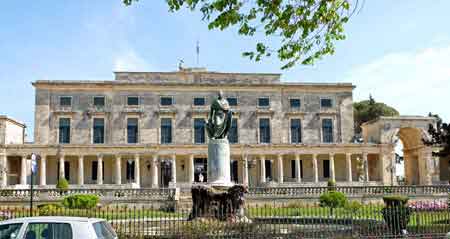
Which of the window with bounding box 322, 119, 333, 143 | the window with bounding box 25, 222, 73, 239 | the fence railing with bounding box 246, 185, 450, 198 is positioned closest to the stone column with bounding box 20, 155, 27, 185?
the fence railing with bounding box 246, 185, 450, 198

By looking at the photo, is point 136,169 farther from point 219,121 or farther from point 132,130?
point 219,121

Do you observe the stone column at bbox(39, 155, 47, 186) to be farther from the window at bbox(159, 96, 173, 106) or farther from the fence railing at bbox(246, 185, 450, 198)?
the fence railing at bbox(246, 185, 450, 198)

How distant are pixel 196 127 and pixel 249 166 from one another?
22.9 feet

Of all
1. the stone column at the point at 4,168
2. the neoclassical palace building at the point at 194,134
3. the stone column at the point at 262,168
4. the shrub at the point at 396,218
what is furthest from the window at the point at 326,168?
the shrub at the point at 396,218

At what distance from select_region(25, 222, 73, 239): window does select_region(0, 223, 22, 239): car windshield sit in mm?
183

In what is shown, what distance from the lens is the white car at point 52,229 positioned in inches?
314

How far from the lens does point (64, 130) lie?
48.8 m

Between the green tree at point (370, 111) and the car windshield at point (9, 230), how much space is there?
67.0 meters

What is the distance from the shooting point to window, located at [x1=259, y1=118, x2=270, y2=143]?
5122 cm

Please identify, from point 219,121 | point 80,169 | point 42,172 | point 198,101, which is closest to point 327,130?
point 198,101

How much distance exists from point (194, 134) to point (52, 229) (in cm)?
4224

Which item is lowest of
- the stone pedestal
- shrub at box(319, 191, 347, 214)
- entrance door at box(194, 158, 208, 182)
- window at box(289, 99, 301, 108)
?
shrub at box(319, 191, 347, 214)

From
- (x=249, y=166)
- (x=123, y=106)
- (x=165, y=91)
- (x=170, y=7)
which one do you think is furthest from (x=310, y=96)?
(x=170, y=7)

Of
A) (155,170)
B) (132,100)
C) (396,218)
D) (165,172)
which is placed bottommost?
(396,218)
